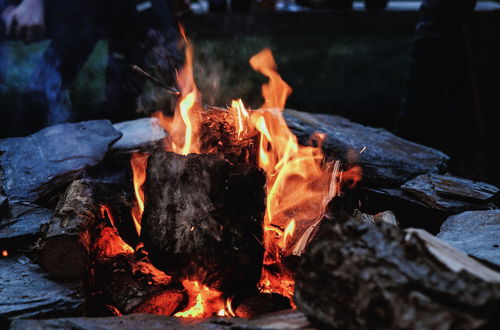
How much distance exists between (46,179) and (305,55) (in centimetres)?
423

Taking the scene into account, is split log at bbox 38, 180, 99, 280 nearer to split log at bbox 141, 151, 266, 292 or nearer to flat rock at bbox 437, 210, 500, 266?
split log at bbox 141, 151, 266, 292

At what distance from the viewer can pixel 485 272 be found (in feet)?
5.52

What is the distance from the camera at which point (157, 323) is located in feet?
7.02

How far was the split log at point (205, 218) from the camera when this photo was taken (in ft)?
7.51

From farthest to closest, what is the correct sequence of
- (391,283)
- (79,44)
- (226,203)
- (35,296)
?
(79,44)
(226,203)
(35,296)
(391,283)

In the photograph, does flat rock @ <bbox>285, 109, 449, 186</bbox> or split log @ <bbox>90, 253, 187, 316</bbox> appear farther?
flat rock @ <bbox>285, 109, 449, 186</bbox>

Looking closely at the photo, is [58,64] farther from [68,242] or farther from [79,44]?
[68,242]

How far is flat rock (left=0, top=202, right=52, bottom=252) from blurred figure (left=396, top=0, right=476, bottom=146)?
137 inches

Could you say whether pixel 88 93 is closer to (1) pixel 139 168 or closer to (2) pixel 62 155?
(2) pixel 62 155

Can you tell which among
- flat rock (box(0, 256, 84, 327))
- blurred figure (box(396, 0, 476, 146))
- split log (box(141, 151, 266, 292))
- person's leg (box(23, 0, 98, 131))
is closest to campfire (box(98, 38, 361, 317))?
split log (box(141, 151, 266, 292))

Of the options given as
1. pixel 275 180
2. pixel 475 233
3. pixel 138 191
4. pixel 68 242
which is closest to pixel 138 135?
pixel 138 191

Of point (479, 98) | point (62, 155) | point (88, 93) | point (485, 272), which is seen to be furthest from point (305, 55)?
point (485, 272)

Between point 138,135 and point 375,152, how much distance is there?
6.49 feet

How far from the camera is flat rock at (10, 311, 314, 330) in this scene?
185 centimetres
